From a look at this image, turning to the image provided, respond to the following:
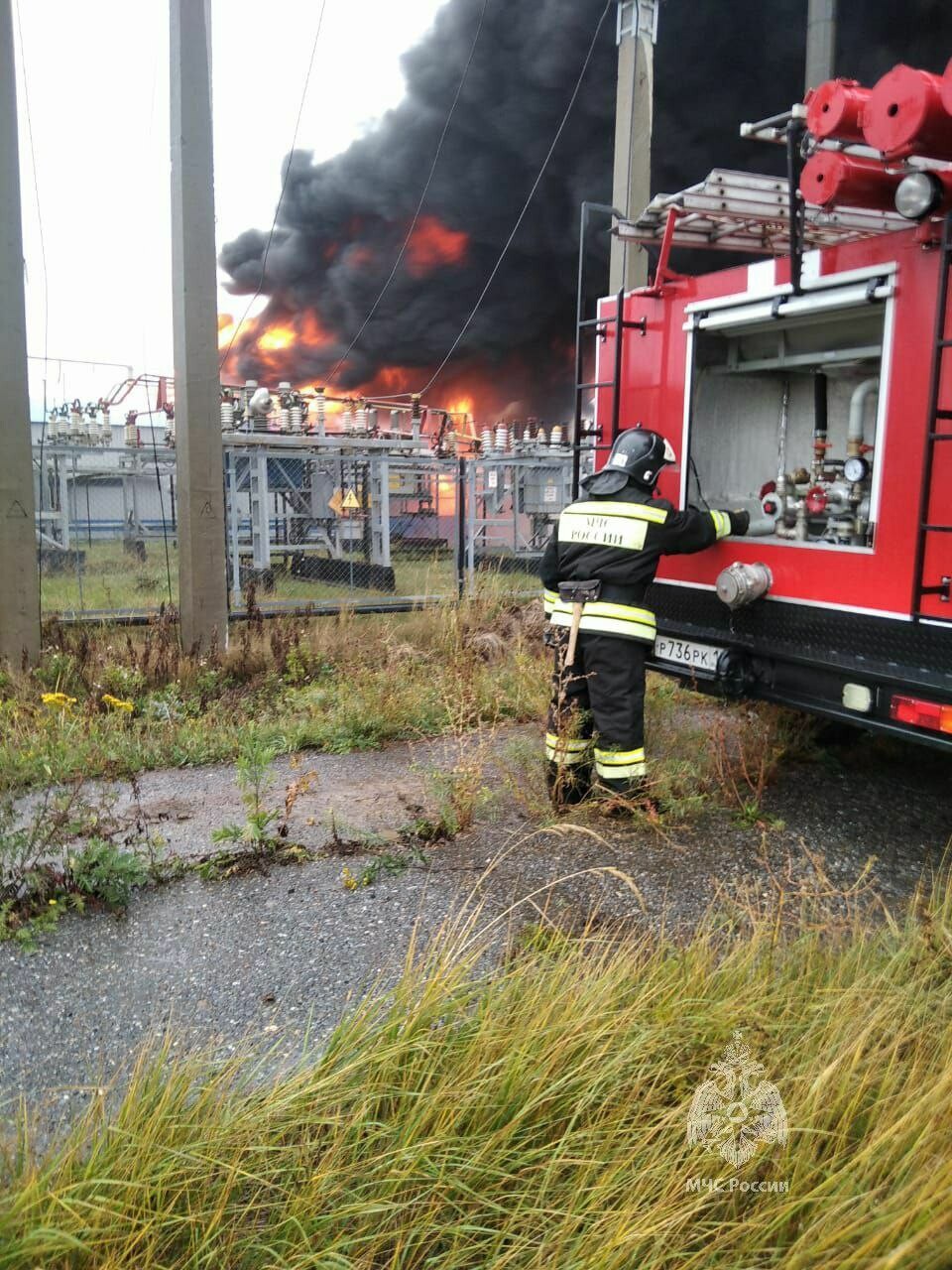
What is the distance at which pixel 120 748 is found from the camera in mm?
5602

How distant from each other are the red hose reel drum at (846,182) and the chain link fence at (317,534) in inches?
215

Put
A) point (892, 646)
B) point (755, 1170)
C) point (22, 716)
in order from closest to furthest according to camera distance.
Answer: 1. point (755, 1170)
2. point (892, 646)
3. point (22, 716)

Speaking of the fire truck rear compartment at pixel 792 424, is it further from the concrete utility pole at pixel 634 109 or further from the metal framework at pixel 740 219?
the concrete utility pole at pixel 634 109

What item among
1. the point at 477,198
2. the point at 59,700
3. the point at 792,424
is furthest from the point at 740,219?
the point at 477,198

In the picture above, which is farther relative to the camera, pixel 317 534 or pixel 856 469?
pixel 317 534

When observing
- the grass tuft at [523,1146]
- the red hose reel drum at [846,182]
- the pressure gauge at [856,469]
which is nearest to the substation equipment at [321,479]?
the pressure gauge at [856,469]

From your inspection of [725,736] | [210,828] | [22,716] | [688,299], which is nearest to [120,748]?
[22,716]

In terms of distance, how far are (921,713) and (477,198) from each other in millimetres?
26211

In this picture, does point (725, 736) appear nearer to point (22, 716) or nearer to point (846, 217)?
point (846, 217)

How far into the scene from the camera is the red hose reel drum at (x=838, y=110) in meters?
3.65

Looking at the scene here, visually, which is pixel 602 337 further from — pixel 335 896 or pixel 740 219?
pixel 335 896

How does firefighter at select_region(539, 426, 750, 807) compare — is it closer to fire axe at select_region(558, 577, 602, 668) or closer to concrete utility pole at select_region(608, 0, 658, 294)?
fire axe at select_region(558, 577, 602, 668)

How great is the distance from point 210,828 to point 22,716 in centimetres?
206

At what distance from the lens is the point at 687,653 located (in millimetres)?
4883
